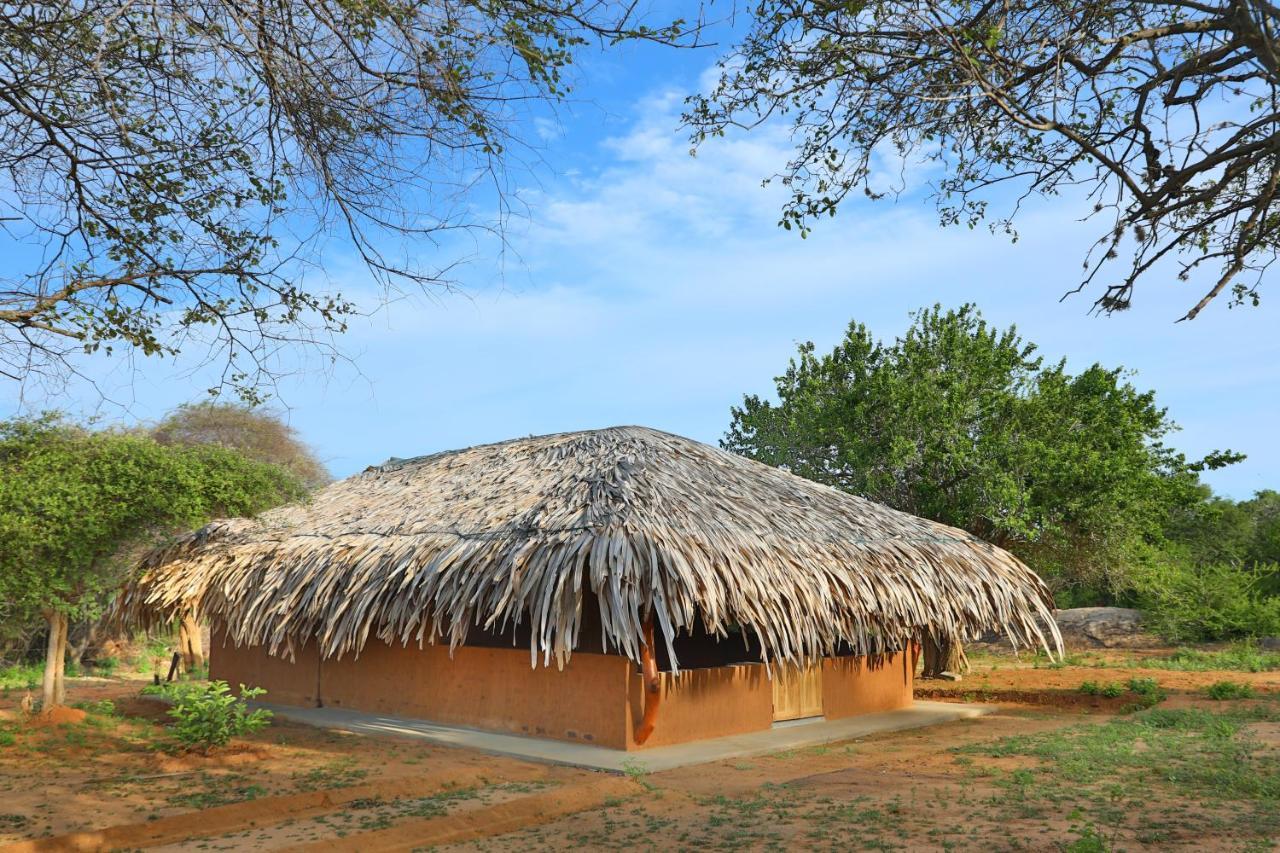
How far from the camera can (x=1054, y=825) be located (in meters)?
6.45

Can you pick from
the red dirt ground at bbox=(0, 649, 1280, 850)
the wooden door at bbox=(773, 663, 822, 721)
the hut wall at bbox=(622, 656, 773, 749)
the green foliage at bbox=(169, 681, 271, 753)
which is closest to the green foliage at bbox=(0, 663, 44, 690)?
the red dirt ground at bbox=(0, 649, 1280, 850)

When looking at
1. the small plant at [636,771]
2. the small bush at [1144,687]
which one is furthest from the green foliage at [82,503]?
the small bush at [1144,687]

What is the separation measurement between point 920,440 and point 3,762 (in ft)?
42.6

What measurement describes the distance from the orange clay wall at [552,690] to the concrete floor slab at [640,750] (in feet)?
0.47

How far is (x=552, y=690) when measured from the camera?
1053 cm

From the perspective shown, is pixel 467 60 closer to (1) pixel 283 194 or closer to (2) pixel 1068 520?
(1) pixel 283 194

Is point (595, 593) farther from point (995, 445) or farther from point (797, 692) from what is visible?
point (995, 445)

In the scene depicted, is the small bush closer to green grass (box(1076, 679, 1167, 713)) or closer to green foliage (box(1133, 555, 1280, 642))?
green grass (box(1076, 679, 1167, 713))

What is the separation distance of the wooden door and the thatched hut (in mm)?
33

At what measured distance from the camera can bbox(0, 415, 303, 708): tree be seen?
33.4 ft

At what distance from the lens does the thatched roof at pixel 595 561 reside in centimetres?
949

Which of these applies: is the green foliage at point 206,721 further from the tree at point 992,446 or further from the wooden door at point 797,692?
the tree at point 992,446

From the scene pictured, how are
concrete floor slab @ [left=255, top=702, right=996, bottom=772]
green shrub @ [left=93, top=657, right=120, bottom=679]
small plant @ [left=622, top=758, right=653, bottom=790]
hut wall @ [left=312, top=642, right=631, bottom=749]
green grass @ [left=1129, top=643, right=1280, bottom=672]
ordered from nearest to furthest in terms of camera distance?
small plant @ [left=622, top=758, right=653, bottom=790]
concrete floor slab @ [left=255, top=702, right=996, bottom=772]
hut wall @ [left=312, top=642, right=631, bottom=749]
green grass @ [left=1129, top=643, right=1280, bottom=672]
green shrub @ [left=93, top=657, right=120, bottom=679]

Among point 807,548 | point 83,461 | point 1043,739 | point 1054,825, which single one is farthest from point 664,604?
point 83,461
